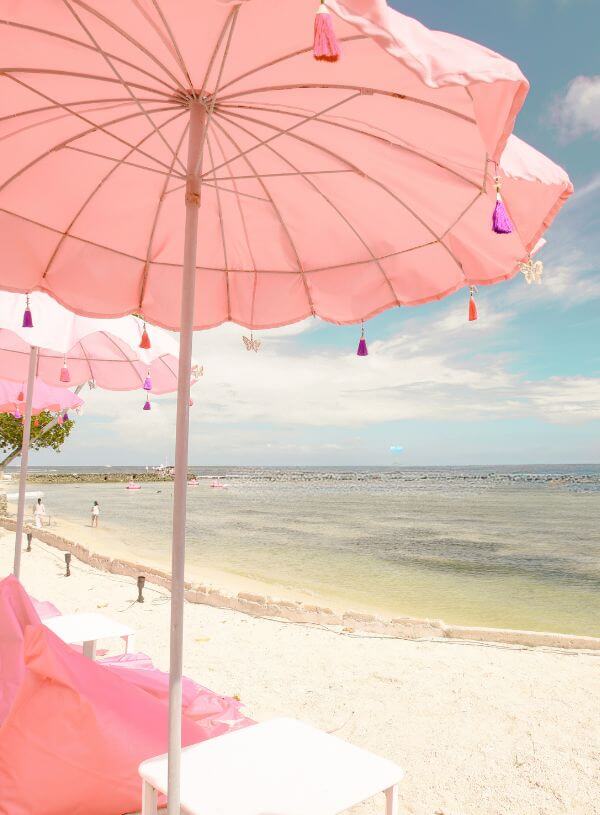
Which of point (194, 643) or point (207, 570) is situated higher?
point (194, 643)

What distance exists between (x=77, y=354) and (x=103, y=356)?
0.31m

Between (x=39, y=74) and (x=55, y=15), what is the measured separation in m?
0.41

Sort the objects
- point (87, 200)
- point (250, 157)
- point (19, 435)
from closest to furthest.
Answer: point (250, 157), point (87, 200), point (19, 435)

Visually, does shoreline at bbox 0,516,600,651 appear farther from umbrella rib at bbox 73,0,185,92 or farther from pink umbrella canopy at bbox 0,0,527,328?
umbrella rib at bbox 73,0,185,92

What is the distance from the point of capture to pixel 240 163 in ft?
9.77

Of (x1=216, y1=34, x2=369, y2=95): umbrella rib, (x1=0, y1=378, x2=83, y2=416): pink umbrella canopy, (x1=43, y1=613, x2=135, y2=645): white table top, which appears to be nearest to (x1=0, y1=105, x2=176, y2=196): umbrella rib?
(x1=216, y1=34, x2=369, y2=95): umbrella rib

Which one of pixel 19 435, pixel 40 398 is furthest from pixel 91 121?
pixel 19 435

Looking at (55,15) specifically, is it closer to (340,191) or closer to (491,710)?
(340,191)

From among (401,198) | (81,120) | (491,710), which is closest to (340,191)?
(401,198)

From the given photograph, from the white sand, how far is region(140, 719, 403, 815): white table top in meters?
1.18

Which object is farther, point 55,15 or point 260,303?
point 260,303

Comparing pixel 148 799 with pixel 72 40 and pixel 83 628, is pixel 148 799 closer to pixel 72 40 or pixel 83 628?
pixel 83 628

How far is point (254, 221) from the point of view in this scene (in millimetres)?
3283

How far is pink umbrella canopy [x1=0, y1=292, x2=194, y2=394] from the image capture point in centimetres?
500
